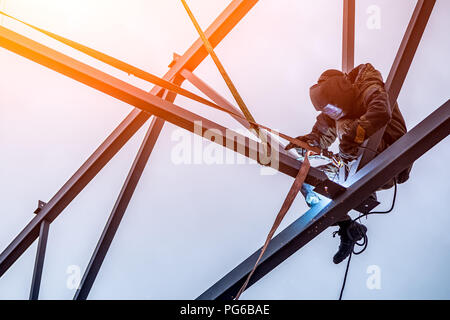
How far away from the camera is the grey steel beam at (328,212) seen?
3170 millimetres

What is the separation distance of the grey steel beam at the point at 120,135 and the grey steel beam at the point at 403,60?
137 centimetres

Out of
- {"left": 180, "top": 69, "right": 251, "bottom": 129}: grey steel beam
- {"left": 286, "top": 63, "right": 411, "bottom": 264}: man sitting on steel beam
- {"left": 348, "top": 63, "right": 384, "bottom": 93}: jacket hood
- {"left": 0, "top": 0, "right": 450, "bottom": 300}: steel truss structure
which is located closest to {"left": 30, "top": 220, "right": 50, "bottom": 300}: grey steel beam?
{"left": 0, "top": 0, "right": 450, "bottom": 300}: steel truss structure

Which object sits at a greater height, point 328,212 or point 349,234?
point 349,234

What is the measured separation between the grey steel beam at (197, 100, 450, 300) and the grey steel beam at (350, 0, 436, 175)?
158 mm

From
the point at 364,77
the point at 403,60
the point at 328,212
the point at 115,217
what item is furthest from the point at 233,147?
the point at 115,217

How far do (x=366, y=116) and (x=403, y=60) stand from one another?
0.75 m

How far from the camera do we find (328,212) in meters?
3.46

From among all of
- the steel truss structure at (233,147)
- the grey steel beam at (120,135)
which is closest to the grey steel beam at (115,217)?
the steel truss structure at (233,147)

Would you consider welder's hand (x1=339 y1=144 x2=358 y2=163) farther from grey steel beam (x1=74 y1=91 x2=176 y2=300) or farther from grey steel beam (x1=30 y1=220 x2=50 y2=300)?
grey steel beam (x1=30 y1=220 x2=50 y2=300)

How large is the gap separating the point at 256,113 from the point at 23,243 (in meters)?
3.75

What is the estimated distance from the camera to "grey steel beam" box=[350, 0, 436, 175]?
3.57 meters

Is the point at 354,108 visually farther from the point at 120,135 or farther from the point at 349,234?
the point at 120,135

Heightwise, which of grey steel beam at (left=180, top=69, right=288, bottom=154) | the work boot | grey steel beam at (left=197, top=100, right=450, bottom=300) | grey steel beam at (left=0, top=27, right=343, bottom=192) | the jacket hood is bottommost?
grey steel beam at (left=197, top=100, right=450, bottom=300)
